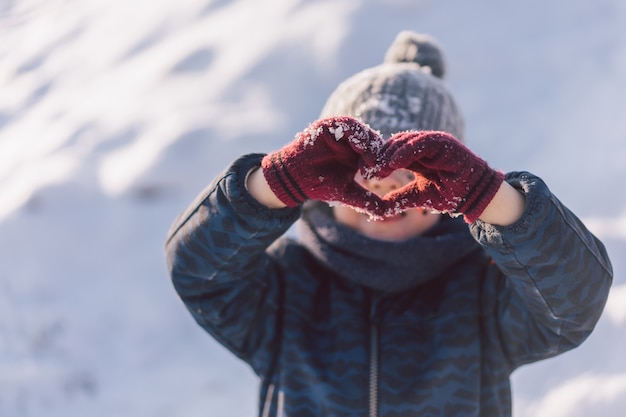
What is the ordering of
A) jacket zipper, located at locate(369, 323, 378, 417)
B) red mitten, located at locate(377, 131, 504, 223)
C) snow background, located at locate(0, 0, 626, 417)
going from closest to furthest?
red mitten, located at locate(377, 131, 504, 223)
jacket zipper, located at locate(369, 323, 378, 417)
snow background, located at locate(0, 0, 626, 417)

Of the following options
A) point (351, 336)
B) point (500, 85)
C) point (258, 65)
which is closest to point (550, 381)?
point (351, 336)

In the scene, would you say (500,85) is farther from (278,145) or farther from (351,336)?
(351,336)

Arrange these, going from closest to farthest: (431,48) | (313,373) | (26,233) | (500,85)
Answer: (313,373) < (431,48) < (26,233) < (500,85)

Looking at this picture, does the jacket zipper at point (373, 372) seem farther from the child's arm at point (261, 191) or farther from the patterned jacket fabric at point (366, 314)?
the child's arm at point (261, 191)

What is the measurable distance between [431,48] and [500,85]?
84cm

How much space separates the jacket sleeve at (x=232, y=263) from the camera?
124cm

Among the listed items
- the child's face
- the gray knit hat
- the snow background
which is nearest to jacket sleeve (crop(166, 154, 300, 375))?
the child's face

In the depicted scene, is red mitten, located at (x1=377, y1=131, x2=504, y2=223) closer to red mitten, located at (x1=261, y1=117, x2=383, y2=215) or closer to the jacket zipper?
red mitten, located at (x1=261, y1=117, x2=383, y2=215)

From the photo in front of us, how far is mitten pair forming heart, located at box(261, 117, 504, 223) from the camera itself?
1.07 metres

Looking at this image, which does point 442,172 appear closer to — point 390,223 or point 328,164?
point 328,164

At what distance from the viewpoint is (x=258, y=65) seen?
8.55 feet

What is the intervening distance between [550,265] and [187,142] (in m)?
1.48

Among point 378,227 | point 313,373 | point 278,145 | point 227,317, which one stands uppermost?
point 278,145

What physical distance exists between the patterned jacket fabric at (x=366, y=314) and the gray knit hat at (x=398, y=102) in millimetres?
296
